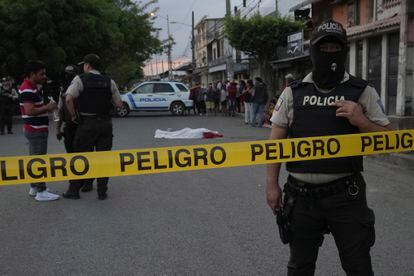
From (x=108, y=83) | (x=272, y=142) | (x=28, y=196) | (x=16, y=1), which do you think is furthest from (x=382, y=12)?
(x=16, y=1)

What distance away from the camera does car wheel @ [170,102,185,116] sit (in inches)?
912

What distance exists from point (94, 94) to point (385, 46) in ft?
31.3

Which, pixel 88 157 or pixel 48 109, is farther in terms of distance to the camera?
pixel 48 109

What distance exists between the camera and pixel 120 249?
14.6 feet

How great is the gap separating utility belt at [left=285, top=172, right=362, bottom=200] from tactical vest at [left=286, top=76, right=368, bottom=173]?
54 millimetres

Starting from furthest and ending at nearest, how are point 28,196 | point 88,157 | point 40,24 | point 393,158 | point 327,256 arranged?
point 40,24 → point 393,158 → point 28,196 → point 327,256 → point 88,157

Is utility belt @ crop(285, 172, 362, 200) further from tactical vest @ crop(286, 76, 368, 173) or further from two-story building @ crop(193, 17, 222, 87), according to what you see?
two-story building @ crop(193, 17, 222, 87)

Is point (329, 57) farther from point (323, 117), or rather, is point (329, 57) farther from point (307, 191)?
point (307, 191)

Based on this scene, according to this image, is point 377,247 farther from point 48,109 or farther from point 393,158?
point 393,158

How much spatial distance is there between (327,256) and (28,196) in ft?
13.9

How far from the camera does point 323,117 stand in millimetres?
2689

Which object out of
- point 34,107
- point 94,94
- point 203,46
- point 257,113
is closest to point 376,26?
point 257,113

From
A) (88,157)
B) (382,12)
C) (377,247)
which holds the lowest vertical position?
(377,247)

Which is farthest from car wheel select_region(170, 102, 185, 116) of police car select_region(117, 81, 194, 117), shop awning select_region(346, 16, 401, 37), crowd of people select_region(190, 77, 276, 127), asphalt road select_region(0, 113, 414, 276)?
asphalt road select_region(0, 113, 414, 276)
